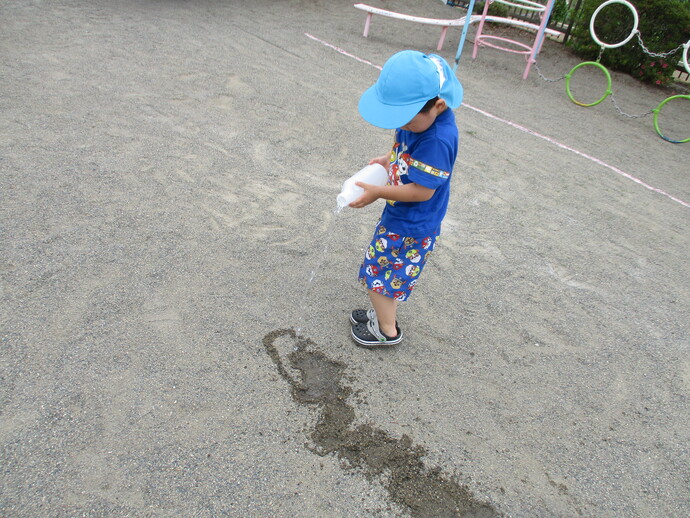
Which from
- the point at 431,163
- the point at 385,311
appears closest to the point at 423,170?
the point at 431,163

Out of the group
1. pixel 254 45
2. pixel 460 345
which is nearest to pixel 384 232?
pixel 460 345

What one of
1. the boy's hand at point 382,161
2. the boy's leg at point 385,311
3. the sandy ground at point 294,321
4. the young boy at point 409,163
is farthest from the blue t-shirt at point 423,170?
the sandy ground at point 294,321

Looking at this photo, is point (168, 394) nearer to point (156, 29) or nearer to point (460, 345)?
point (460, 345)

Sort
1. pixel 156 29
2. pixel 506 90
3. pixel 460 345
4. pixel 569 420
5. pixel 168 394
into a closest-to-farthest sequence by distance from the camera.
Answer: pixel 168 394 → pixel 569 420 → pixel 460 345 → pixel 156 29 → pixel 506 90

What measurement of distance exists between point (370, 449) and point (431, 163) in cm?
125

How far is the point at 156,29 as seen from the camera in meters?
6.74

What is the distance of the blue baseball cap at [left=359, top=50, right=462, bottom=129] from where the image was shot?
1.89 meters

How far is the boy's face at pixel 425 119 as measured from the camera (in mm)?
1962

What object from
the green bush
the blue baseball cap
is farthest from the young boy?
the green bush

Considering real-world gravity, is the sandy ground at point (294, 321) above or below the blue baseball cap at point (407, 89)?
below

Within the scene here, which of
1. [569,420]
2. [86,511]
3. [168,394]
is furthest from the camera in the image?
[569,420]

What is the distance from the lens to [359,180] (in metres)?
2.25

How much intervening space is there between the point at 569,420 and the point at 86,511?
2.15 meters

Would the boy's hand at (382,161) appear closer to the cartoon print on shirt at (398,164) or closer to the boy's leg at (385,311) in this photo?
the cartoon print on shirt at (398,164)
